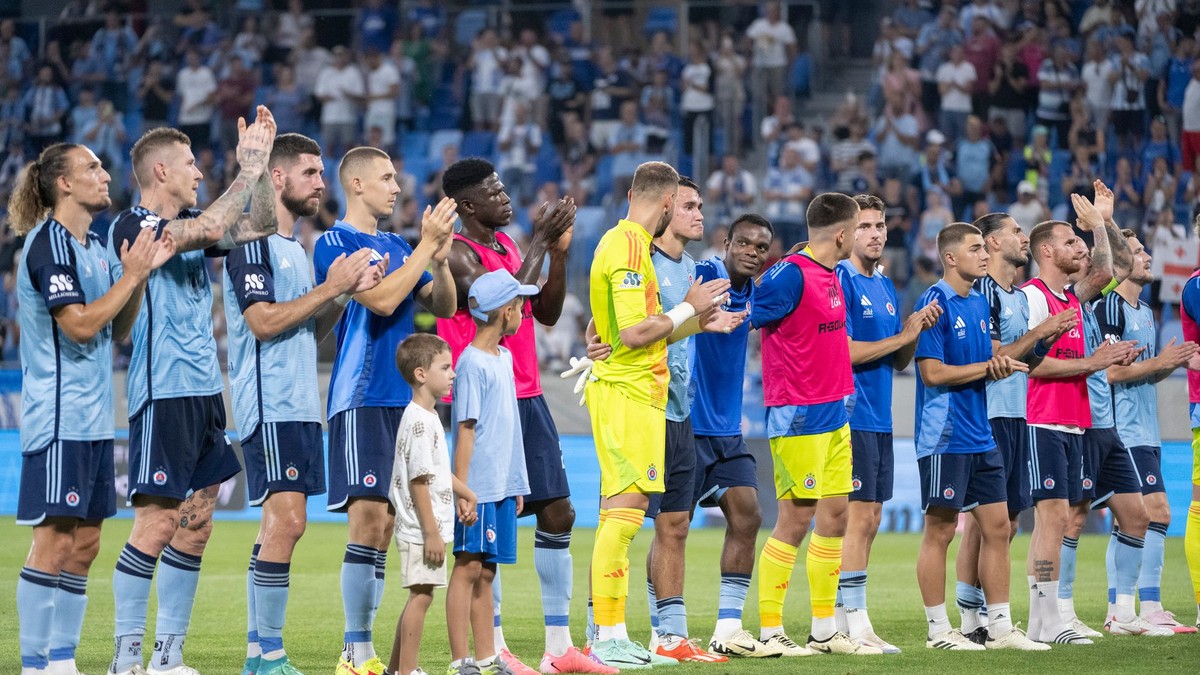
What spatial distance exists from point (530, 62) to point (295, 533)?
60.1ft

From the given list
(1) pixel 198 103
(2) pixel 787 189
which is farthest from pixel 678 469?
(1) pixel 198 103

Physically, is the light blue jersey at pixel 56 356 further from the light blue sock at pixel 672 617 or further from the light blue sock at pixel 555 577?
the light blue sock at pixel 672 617

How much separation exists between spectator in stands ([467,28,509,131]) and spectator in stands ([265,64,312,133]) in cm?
291

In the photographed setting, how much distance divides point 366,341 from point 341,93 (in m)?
18.4

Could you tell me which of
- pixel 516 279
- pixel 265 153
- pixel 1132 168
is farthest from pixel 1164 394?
pixel 265 153

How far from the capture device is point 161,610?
7.28 metres

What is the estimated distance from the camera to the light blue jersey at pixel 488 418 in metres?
7.03

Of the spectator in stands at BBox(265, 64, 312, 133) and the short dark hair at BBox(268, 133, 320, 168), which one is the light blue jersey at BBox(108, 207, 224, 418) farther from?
the spectator in stands at BBox(265, 64, 312, 133)

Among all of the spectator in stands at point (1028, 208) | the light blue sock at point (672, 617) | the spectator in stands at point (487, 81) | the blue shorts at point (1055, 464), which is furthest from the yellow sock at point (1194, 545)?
the spectator in stands at point (487, 81)

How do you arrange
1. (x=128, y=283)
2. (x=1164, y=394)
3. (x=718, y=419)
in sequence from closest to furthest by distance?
(x=128, y=283) → (x=718, y=419) → (x=1164, y=394)

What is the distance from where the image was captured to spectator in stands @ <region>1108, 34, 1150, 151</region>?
68.5ft

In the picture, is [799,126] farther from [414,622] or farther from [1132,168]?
[414,622]

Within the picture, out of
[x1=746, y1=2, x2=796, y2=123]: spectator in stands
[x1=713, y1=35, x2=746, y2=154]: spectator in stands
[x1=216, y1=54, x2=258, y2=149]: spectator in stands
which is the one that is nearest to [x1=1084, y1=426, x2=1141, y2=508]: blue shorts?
[x1=713, y1=35, x2=746, y2=154]: spectator in stands

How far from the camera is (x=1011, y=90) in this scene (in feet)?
72.1
